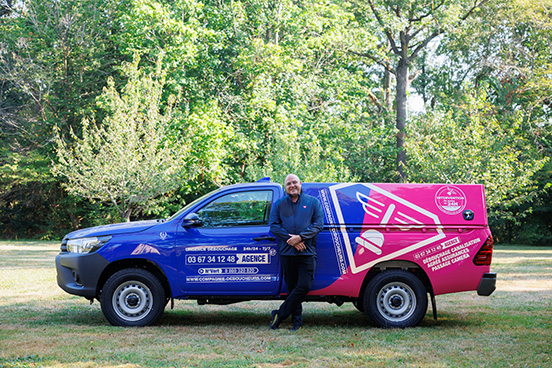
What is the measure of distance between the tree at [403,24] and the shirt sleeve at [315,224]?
25.0 m

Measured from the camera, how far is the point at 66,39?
3578 cm

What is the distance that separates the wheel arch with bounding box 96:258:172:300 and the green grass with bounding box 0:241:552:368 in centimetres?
55

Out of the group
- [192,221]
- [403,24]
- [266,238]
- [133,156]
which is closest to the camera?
[266,238]

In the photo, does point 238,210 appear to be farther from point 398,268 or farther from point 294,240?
point 398,268

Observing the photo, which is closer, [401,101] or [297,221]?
[297,221]

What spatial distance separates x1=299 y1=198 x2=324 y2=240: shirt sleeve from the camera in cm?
800

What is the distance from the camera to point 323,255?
27.7 ft

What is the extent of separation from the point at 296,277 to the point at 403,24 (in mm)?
28956

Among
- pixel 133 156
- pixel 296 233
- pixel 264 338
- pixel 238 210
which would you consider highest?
pixel 133 156

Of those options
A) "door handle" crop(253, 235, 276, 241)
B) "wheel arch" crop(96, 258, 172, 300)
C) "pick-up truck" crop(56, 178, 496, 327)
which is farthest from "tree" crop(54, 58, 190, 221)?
"door handle" crop(253, 235, 276, 241)

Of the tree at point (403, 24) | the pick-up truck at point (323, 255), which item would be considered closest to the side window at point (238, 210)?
the pick-up truck at point (323, 255)

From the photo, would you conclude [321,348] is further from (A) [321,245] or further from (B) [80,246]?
(B) [80,246]

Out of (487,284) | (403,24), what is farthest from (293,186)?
(403,24)

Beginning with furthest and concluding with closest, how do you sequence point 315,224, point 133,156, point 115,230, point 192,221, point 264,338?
point 133,156 → point 115,230 → point 192,221 → point 315,224 → point 264,338
